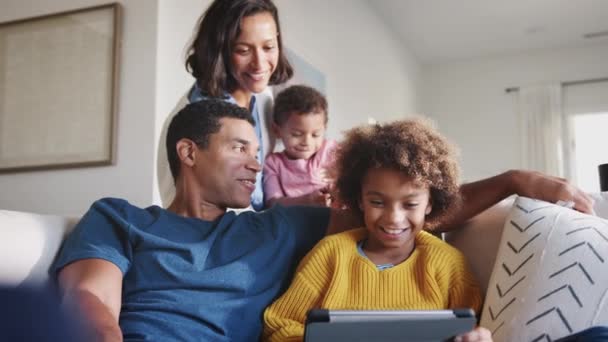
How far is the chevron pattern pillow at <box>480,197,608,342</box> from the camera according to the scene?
3.57 feet

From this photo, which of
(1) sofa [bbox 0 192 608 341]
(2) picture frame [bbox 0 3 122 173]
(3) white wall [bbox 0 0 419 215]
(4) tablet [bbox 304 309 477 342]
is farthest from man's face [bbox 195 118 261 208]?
(2) picture frame [bbox 0 3 122 173]

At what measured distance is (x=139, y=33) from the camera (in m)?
2.59

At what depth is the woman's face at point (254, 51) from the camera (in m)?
2.01

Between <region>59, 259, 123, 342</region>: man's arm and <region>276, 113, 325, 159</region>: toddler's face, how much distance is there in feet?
3.54

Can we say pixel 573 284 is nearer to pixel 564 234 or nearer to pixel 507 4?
pixel 564 234

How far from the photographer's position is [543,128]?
20.0 feet

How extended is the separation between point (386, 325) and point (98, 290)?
2.01 feet

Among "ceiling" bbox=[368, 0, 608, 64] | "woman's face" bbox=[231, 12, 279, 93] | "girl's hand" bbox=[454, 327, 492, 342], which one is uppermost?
"ceiling" bbox=[368, 0, 608, 64]

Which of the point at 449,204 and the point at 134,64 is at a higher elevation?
the point at 134,64

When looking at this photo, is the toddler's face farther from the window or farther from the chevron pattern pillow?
the window

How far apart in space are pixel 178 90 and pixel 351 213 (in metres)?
1.35

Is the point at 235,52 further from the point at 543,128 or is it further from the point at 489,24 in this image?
the point at 543,128

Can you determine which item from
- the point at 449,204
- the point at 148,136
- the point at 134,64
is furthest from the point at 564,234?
the point at 134,64

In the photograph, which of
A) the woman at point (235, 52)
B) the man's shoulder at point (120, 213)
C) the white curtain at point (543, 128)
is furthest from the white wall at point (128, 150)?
the white curtain at point (543, 128)
